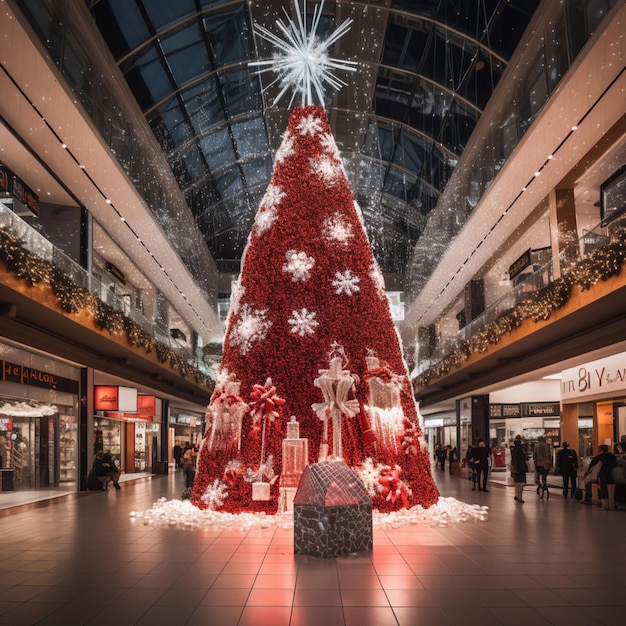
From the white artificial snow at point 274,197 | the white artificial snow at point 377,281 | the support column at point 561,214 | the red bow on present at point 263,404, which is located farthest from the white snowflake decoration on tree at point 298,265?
the support column at point 561,214

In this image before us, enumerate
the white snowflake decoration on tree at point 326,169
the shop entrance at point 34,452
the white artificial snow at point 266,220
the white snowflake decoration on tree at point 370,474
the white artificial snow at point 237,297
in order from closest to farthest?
1. the white snowflake decoration on tree at point 370,474
2. the white artificial snow at point 237,297
3. the white artificial snow at point 266,220
4. the white snowflake decoration on tree at point 326,169
5. the shop entrance at point 34,452

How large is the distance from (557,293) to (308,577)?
8.44m

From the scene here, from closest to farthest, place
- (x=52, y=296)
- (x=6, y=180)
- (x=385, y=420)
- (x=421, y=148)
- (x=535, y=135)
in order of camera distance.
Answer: (x=385, y=420)
(x=52, y=296)
(x=535, y=135)
(x=6, y=180)
(x=421, y=148)

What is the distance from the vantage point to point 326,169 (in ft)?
36.4

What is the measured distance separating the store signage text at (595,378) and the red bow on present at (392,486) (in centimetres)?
630

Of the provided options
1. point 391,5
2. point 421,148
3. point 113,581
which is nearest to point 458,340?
point 421,148

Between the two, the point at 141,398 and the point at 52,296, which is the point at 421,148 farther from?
the point at 52,296

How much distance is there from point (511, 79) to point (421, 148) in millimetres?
11136

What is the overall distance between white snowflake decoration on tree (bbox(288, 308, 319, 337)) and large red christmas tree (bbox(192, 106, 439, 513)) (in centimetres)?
2

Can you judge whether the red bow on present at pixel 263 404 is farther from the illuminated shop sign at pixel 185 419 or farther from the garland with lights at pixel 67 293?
the illuminated shop sign at pixel 185 419

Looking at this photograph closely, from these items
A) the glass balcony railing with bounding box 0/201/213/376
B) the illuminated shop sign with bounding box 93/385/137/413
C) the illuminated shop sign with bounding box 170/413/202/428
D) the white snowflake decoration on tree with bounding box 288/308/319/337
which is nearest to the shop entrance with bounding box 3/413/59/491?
the illuminated shop sign with bounding box 93/385/137/413

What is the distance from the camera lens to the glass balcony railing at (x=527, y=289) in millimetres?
10750

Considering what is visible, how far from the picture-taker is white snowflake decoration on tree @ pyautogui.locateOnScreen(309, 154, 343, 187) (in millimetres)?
11039

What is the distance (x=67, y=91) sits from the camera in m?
12.8
